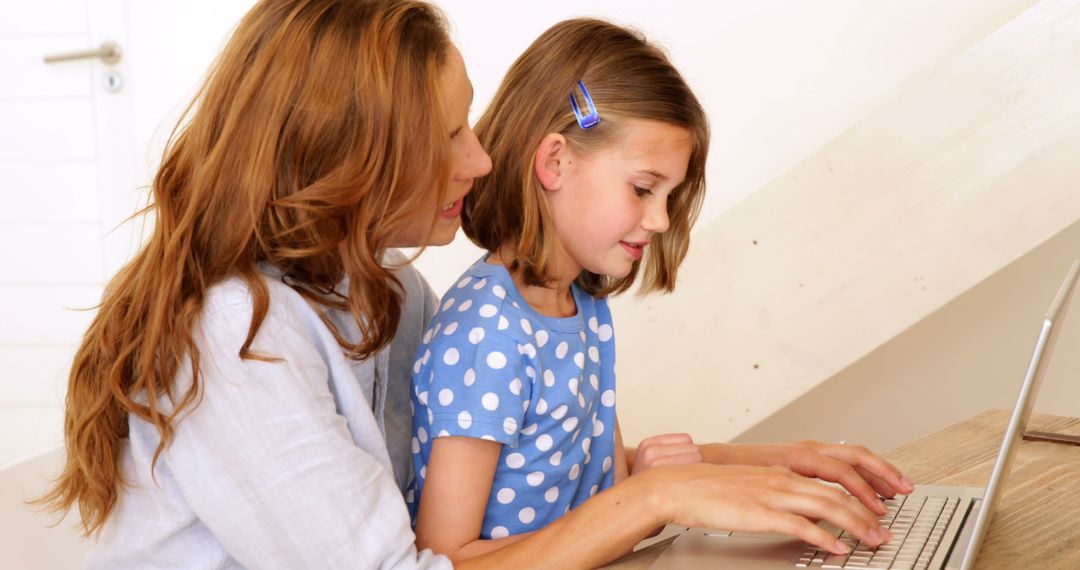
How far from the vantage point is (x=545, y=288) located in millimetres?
1274

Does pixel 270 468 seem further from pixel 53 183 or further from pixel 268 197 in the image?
pixel 53 183

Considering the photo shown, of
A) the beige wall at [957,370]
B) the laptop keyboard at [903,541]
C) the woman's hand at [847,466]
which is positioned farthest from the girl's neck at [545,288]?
the beige wall at [957,370]

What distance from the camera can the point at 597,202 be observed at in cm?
124

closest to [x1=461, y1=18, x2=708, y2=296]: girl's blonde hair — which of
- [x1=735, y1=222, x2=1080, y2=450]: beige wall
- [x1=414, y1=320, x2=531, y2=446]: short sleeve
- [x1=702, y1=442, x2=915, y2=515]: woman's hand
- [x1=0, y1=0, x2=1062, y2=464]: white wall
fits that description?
[x1=414, y1=320, x2=531, y2=446]: short sleeve

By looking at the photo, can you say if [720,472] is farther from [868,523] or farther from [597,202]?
[597,202]

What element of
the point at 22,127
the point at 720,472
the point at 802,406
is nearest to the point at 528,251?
the point at 720,472

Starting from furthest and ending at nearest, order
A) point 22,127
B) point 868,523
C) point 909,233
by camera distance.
Result: 1. point 22,127
2. point 909,233
3. point 868,523

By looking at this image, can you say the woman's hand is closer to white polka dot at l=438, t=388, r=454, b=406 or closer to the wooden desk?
the wooden desk

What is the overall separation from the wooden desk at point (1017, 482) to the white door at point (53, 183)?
212 centimetres

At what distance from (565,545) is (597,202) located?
41 centimetres

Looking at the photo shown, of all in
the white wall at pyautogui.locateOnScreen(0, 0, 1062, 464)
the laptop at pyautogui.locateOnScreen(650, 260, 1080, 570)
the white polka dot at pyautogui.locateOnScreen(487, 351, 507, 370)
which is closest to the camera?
the laptop at pyautogui.locateOnScreen(650, 260, 1080, 570)

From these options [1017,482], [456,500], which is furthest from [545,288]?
[1017,482]

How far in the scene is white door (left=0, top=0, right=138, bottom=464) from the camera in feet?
9.64

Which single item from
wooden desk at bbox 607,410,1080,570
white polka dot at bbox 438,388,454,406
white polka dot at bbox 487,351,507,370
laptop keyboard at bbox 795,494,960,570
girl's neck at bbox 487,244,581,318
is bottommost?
wooden desk at bbox 607,410,1080,570
